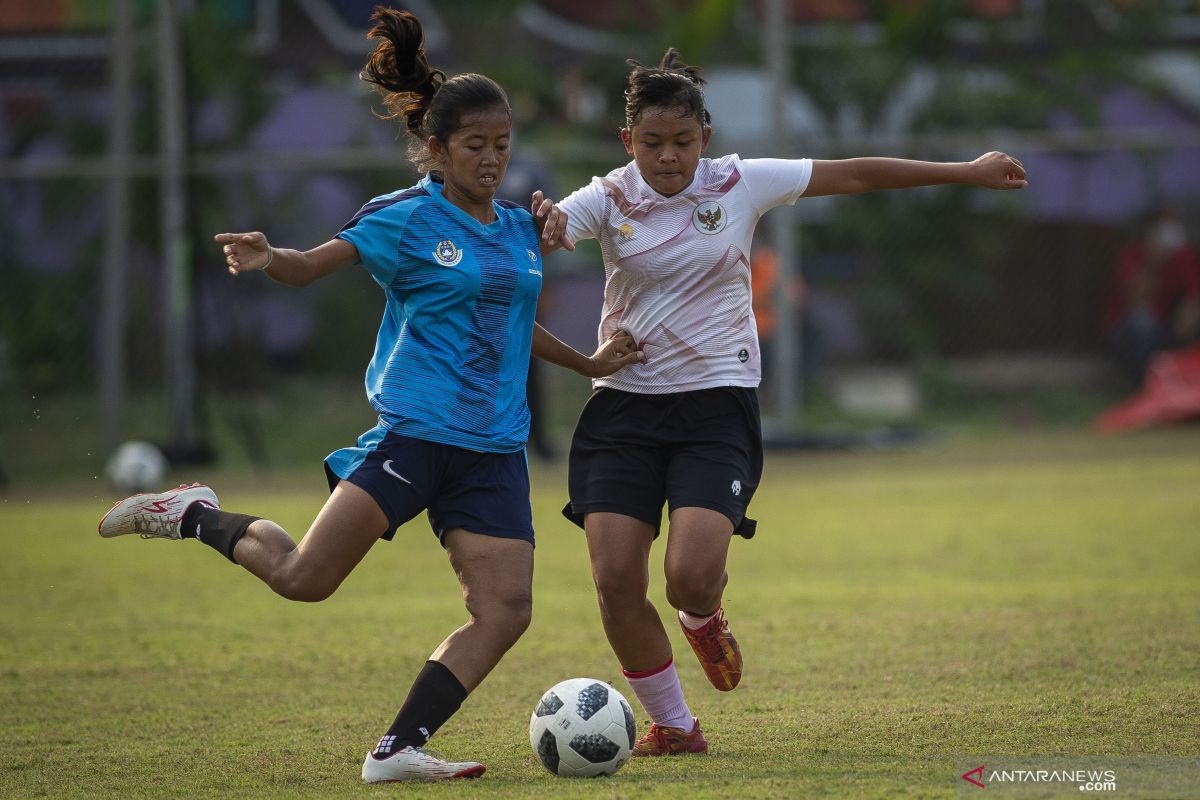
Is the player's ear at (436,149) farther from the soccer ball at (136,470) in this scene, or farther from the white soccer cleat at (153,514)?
the soccer ball at (136,470)

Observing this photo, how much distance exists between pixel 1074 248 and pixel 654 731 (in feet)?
38.8

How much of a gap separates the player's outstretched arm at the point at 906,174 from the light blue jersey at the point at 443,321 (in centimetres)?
108

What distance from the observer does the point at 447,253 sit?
4395 mm

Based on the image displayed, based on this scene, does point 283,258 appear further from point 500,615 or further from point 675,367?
point 675,367

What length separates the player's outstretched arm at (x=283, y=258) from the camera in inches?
162

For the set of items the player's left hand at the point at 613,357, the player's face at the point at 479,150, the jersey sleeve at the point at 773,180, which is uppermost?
the player's face at the point at 479,150

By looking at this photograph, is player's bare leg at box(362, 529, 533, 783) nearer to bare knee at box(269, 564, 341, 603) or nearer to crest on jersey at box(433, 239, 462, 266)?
bare knee at box(269, 564, 341, 603)

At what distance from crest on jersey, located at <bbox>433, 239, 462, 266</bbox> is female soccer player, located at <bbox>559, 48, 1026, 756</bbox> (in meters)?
0.53

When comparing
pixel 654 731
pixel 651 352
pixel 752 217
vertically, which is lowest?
pixel 654 731

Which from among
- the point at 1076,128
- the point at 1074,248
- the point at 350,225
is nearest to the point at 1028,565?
the point at 350,225

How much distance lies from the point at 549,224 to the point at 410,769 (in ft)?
5.19

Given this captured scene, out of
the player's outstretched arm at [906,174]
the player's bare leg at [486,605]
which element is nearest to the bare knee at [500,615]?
the player's bare leg at [486,605]

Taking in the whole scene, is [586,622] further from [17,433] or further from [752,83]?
[752,83]

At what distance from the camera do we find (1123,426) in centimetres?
1429
